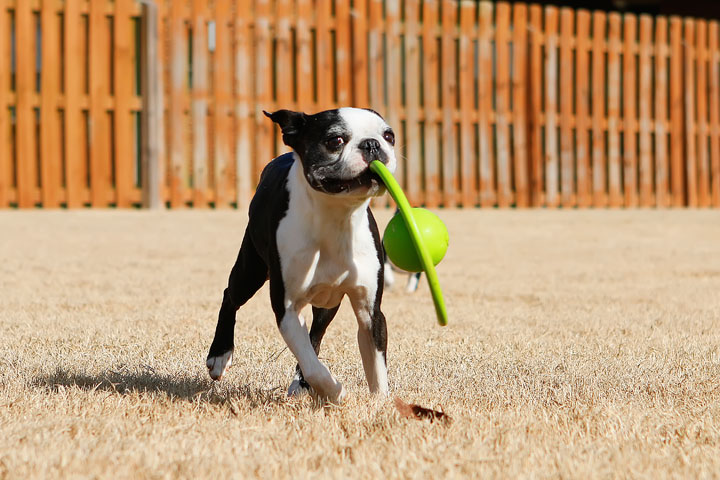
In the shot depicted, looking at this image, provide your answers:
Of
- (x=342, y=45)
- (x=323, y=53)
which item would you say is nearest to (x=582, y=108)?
(x=342, y=45)

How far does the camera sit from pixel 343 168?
10.2ft

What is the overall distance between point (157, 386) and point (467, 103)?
9.20 metres

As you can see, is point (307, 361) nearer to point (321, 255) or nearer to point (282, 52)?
point (321, 255)

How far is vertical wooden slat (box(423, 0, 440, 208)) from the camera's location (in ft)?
38.4

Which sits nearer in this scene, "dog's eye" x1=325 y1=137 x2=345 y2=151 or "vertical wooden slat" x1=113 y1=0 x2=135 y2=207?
"dog's eye" x1=325 y1=137 x2=345 y2=151

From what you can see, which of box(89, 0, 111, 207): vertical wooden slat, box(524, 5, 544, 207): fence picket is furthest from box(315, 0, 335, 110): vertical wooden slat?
box(524, 5, 544, 207): fence picket

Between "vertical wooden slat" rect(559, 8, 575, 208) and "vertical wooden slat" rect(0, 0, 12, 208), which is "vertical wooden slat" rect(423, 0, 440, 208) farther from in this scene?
"vertical wooden slat" rect(0, 0, 12, 208)

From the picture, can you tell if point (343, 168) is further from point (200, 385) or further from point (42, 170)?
point (42, 170)

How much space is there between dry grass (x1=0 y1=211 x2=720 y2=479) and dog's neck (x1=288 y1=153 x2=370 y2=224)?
2.17 feet

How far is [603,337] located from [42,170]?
7574mm

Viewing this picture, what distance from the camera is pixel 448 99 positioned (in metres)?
11.9

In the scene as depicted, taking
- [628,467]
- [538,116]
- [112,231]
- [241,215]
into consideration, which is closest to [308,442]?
[628,467]

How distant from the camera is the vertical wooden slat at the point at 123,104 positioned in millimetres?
10406

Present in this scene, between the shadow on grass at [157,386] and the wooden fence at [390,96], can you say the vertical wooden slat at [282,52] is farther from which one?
the shadow on grass at [157,386]
